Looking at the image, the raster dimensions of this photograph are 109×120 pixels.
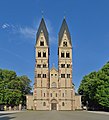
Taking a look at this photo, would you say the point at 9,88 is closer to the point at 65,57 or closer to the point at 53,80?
the point at 53,80

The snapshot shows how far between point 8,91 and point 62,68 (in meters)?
17.5

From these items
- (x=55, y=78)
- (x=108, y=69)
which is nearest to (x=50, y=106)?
(x=55, y=78)

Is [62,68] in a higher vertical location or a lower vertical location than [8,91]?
higher

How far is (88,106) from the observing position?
273ft

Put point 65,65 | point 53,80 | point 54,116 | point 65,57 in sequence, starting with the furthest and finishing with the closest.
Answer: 1. point 65,57
2. point 65,65
3. point 53,80
4. point 54,116

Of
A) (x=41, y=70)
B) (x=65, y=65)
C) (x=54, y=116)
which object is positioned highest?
(x=65, y=65)

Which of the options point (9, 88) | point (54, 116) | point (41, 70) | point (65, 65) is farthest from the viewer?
point (65, 65)

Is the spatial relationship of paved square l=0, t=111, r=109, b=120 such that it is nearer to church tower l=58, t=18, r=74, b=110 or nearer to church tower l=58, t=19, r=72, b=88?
church tower l=58, t=18, r=74, b=110

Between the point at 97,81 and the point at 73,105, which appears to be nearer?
the point at 97,81

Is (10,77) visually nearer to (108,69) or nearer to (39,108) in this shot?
(39,108)

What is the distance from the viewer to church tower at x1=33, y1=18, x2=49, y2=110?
7656cm

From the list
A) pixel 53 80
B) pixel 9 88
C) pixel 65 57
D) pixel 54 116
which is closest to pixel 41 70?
pixel 53 80

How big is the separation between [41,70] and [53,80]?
4543 millimetres

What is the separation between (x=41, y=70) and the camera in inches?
3098
